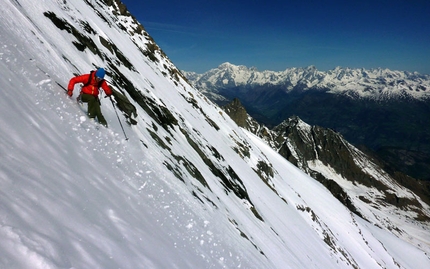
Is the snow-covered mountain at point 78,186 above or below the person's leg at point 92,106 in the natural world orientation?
below

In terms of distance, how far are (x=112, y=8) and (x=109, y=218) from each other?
230 feet

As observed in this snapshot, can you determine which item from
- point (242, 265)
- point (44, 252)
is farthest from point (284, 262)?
point (44, 252)

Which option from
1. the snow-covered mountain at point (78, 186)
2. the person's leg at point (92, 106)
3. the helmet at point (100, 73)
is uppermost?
the helmet at point (100, 73)

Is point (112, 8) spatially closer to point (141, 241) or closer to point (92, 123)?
point (92, 123)

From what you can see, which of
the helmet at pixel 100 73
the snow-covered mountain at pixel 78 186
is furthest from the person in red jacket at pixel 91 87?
the snow-covered mountain at pixel 78 186

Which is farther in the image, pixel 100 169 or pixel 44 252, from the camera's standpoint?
pixel 100 169

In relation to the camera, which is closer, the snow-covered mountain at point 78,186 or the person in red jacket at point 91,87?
the snow-covered mountain at point 78,186

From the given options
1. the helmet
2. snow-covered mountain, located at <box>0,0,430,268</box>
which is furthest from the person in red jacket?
snow-covered mountain, located at <box>0,0,430,268</box>

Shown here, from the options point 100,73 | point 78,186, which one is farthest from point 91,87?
point 78,186

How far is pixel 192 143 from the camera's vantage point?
25.7 meters

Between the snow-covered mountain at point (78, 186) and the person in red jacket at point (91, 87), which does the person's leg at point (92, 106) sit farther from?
the snow-covered mountain at point (78, 186)

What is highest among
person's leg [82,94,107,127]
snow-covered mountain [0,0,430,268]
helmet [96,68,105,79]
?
helmet [96,68,105,79]

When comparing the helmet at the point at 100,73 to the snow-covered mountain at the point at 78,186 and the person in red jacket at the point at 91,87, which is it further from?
the snow-covered mountain at the point at 78,186

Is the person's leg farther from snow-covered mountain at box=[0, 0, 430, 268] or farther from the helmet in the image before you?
the helmet
